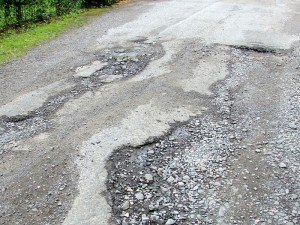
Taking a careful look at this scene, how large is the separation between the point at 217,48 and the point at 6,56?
4.81 meters

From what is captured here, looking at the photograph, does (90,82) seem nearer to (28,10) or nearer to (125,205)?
(125,205)

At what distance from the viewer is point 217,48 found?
27.9 feet

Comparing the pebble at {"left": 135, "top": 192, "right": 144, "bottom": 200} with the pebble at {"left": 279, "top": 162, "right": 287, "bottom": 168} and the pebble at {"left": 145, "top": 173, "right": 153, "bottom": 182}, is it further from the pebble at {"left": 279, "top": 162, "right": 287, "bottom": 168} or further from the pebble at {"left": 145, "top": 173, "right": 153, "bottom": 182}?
the pebble at {"left": 279, "top": 162, "right": 287, "bottom": 168}

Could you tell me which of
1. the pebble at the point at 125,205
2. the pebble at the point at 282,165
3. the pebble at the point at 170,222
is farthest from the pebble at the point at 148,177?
the pebble at the point at 282,165

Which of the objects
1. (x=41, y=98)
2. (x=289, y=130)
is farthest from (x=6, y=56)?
(x=289, y=130)

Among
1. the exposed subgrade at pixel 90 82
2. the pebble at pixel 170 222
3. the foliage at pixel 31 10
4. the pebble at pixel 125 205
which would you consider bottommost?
the pebble at pixel 170 222

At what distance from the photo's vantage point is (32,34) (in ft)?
32.3

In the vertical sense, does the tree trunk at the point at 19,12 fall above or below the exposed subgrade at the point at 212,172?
above

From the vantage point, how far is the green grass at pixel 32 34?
8.62m

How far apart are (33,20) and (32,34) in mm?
1351

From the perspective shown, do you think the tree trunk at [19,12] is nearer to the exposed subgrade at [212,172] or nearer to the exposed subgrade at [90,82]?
the exposed subgrade at [90,82]

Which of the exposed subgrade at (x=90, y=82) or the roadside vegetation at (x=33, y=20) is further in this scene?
the roadside vegetation at (x=33, y=20)

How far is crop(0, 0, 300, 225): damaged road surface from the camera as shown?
4020mm

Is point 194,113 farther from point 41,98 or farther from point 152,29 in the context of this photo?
point 152,29
